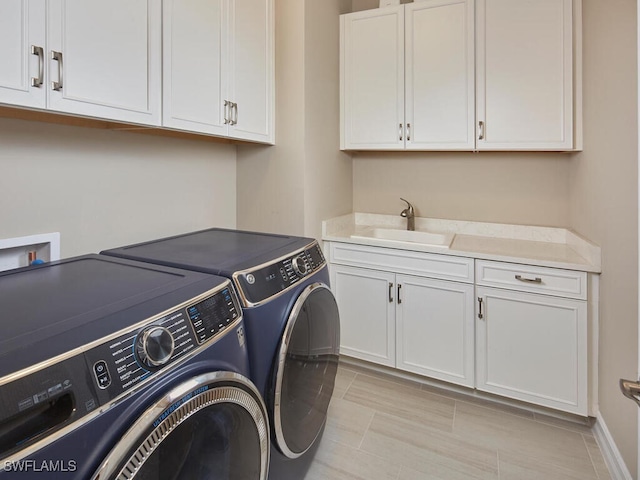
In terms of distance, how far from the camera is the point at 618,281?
1.47 m

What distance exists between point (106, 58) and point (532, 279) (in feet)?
6.80

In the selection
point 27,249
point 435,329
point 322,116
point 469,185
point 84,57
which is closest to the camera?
point 84,57

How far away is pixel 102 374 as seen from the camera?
0.60m

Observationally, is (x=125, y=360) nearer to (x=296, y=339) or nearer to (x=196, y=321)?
(x=196, y=321)

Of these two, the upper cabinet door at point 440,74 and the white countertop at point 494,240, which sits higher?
the upper cabinet door at point 440,74

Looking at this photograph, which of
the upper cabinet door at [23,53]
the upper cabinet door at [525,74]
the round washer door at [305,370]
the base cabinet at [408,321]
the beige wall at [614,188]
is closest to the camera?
the upper cabinet door at [23,53]

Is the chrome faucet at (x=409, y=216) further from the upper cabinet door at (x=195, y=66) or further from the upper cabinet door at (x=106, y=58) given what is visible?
the upper cabinet door at (x=106, y=58)

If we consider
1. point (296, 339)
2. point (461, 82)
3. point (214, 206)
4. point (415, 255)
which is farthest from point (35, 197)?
point (461, 82)

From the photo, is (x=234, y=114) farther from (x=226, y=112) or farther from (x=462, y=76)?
(x=462, y=76)

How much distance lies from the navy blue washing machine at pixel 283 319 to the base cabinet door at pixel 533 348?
0.91 meters

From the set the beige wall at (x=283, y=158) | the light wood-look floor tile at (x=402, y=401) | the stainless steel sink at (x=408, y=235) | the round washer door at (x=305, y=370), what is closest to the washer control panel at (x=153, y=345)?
the round washer door at (x=305, y=370)

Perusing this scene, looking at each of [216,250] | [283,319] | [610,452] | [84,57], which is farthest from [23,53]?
[610,452]

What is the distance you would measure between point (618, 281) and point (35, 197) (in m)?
2.29

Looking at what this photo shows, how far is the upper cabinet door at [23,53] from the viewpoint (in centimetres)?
93
